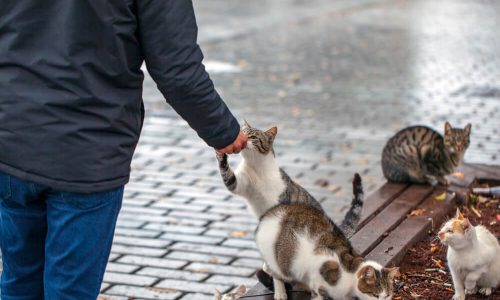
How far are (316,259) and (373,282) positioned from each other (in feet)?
0.92

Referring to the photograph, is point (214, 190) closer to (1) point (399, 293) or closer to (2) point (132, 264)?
(2) point (132, 264)

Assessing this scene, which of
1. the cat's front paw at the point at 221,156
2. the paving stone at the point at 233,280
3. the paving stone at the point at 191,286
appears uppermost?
the cat's front paw at the point at 221,156

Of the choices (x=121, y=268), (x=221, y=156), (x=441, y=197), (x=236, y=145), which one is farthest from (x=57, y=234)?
(x=441, y=197)

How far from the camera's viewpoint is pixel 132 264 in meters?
6.12

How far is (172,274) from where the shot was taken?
5957 mm

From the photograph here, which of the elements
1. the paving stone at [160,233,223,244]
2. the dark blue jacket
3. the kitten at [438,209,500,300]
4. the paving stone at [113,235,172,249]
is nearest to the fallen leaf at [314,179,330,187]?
the paving stone at [160,233,223,244]

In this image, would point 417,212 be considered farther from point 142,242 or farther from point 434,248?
point 142,242

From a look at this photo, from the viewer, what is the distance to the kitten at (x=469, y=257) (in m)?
4.42

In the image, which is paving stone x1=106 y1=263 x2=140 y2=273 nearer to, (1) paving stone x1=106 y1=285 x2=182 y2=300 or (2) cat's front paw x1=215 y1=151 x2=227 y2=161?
(1) paving stone x1=106 y1=285 x2=182 y2=300

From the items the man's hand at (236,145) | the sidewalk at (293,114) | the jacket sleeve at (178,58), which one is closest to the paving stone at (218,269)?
the sidewalk at (293,114)

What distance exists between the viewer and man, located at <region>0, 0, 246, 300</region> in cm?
328

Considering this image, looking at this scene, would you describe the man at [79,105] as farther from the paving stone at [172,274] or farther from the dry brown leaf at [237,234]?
the dry brown leaf at [237,234]

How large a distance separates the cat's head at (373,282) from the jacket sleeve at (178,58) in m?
1.04

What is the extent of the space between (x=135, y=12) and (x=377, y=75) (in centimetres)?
1044
